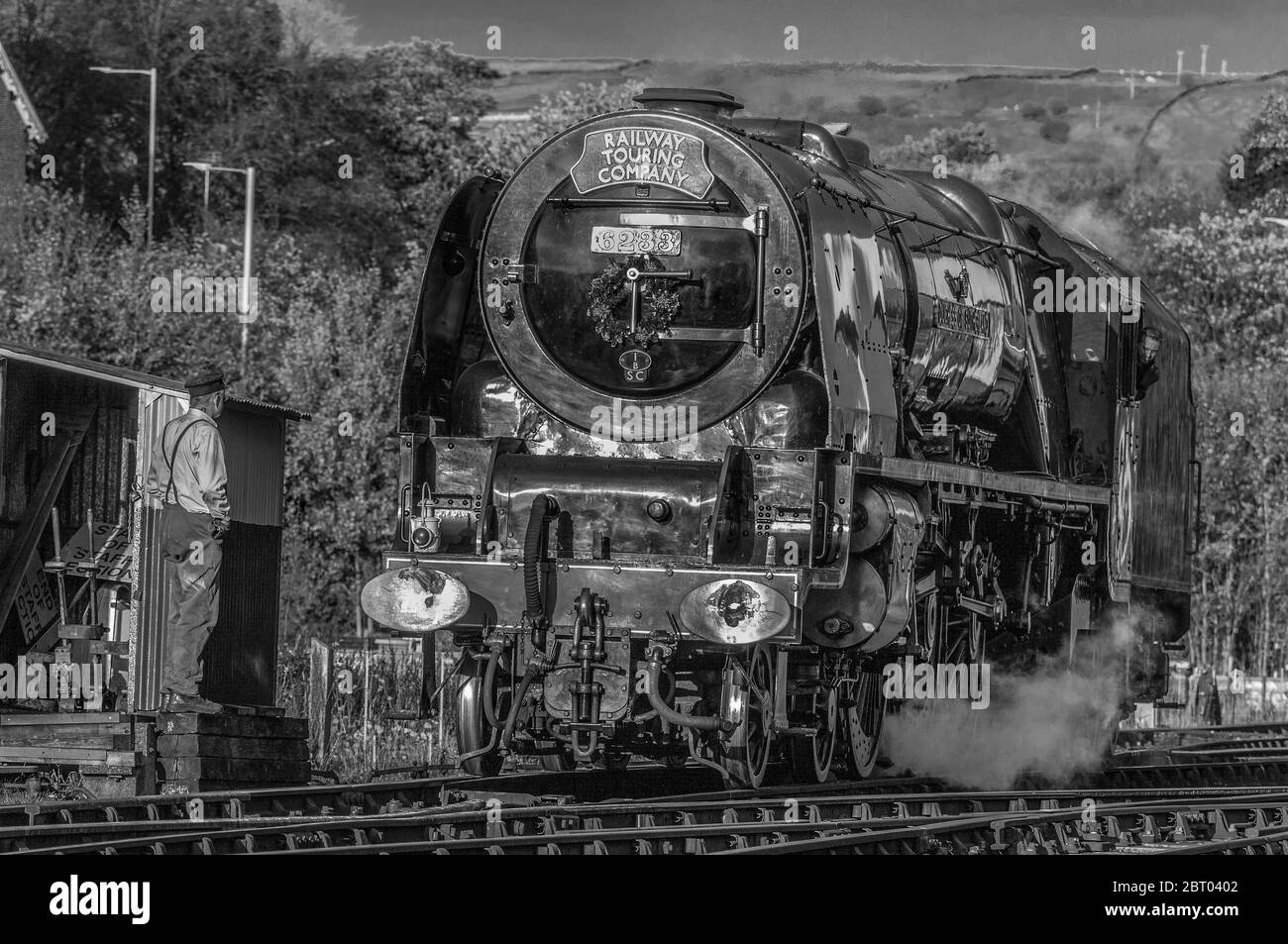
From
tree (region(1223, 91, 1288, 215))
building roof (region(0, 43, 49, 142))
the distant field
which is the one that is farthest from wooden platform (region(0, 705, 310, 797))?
the distant field

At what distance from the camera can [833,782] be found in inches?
512

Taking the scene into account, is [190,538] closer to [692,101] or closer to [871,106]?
[692,101]

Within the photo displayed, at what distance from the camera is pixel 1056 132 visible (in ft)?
311

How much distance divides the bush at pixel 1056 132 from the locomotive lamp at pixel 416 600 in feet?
282

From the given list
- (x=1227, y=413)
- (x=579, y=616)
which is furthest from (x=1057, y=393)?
(x=1227, y=413)

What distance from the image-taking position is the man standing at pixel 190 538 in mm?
12617

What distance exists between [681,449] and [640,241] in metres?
1.16

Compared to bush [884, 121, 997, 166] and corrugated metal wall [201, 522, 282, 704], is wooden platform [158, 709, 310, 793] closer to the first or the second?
corrugated metal wall [201, 522, 282, 704]

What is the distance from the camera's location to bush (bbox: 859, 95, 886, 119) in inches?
3597

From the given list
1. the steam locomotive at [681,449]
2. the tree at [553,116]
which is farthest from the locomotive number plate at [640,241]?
the tree at [553,116]

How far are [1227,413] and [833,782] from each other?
73.9 ft

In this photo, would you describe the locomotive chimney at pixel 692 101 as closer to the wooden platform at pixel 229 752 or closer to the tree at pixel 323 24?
the wooden platform at pixel 229 752

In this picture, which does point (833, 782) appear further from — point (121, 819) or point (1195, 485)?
point (1195, 485)

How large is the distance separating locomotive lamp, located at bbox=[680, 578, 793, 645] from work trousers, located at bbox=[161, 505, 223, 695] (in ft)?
9.82
